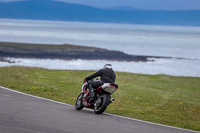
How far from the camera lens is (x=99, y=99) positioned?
13.7m

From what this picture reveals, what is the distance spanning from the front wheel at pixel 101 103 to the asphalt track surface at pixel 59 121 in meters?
0.21

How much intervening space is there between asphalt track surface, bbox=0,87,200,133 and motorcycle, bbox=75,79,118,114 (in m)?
0.27

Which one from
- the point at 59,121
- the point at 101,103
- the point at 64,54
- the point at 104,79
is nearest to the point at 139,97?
the point at 104,79

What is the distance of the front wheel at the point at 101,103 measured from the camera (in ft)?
44.1

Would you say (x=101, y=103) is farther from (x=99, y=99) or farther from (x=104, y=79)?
(x=104, y=79)

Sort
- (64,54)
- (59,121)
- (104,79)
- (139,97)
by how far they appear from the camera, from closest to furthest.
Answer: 1. (59,121)
2. (104,79)
3. (139,97)
4. (64,54)

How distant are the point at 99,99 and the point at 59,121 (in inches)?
101

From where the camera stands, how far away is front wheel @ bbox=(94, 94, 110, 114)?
44.1ft

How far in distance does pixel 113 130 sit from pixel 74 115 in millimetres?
2515

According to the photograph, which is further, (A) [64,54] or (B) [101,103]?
(A) [64,54]

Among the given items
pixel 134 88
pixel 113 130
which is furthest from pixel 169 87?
pixel 113 130

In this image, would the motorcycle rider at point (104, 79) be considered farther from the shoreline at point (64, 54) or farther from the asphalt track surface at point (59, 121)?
the shoreline at point (64, 54)

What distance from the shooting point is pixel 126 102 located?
714 inches

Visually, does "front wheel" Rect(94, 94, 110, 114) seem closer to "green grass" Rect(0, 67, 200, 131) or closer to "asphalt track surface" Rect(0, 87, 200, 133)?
"asphalt track surface" Rect(0, 87, 200, 133)
